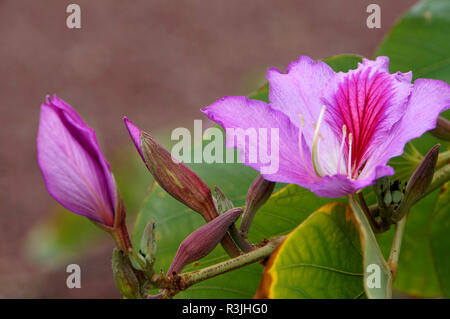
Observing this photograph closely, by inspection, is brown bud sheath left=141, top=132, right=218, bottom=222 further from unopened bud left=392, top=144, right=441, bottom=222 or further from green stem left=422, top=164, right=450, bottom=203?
green stem left=422, top=164, right=450, bottom=203

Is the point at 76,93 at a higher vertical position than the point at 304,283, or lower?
higher

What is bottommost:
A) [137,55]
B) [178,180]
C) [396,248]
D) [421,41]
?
[396,248]

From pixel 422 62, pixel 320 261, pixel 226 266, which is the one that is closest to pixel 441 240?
→ pixel 422 62

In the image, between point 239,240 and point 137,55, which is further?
point 137,55

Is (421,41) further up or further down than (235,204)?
further up

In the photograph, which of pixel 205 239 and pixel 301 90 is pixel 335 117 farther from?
pixel 205 239

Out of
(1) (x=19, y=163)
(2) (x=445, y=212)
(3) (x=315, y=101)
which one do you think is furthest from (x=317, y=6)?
(3) (x=315, y=101)

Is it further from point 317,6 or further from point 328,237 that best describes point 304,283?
point 317,6
